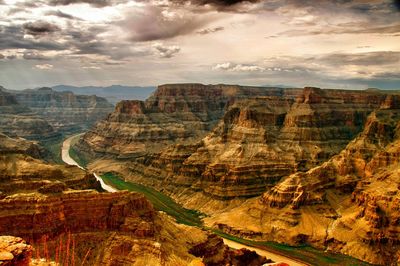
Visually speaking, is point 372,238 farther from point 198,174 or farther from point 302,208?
point 198,174

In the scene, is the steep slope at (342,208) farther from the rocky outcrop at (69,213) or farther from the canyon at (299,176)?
the rocky outcrop at (69,213)

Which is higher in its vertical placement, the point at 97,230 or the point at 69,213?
the point at 69,213

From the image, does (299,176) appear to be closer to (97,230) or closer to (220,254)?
(220,254)

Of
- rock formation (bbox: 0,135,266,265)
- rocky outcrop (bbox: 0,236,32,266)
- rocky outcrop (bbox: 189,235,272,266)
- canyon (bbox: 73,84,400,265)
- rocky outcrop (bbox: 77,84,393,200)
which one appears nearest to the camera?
rocky outcrop (bbox: 0,236,32,266)

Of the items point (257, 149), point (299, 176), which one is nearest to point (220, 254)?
point (299, 176)

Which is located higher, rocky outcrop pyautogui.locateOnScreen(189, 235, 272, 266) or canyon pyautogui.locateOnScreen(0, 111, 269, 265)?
canyon pyautogui.locateOnScreen(0, 111, 269, 265)

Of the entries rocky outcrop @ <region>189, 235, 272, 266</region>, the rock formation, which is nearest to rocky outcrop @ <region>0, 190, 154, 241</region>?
the rock formation

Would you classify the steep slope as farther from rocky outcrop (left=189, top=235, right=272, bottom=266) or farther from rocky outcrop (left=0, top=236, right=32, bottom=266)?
rocky outcrop (left=0, top=236, right=32, bottom=266)
